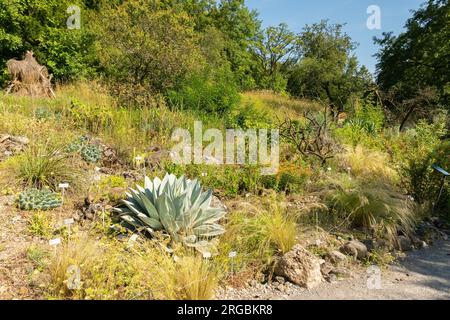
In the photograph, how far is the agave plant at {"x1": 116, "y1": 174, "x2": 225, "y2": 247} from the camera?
2975 mm

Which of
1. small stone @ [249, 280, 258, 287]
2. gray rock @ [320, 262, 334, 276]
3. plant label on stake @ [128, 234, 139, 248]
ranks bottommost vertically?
small stone @ [249, 280, 258, 287]

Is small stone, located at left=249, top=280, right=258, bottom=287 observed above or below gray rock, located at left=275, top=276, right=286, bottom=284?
below

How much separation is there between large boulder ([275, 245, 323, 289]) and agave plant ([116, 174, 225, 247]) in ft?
2.08

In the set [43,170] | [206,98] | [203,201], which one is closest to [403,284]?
[203,201]

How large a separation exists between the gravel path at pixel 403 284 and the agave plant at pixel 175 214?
98 cm

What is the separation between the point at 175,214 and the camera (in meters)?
3.01

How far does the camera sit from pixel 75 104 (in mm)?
6059

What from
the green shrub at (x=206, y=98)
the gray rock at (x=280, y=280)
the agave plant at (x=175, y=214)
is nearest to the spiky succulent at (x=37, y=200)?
the agave plant at (x=175, y=214)

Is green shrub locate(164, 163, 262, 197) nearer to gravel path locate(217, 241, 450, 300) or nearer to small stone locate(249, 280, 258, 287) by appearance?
small stone locate(249, 280, 258, 287)

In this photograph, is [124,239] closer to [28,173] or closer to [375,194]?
[28,173]

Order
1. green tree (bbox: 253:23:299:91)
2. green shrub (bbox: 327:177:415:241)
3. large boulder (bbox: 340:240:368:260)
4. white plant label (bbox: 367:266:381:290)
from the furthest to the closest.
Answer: green tree (bbox: 253:23:299:91)
green shrub (bbox: 327:177:415:241)
large boulder (bbox: 340:240:368:260)
white plant label (bbox: 367:266:381:290)

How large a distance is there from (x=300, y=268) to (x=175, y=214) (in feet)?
3.77
